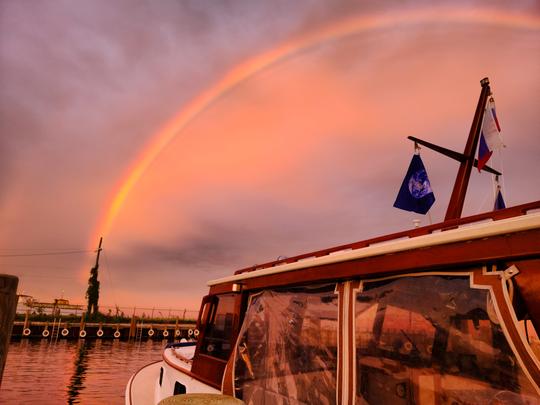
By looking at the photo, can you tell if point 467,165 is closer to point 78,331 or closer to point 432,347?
point 432,347

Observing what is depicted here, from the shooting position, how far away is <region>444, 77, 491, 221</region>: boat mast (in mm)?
8930

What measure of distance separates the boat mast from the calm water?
65.7 feet

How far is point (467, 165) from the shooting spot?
981cm

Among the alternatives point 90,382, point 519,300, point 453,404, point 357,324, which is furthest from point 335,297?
point 90,382

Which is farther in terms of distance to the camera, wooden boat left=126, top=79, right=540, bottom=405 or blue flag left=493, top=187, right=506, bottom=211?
blue flag left=493, top=187, right=506, bottom=211

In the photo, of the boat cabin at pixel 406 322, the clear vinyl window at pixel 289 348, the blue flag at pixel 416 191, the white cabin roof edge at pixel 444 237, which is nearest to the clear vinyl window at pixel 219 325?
the boat cabin at pixel 406 322

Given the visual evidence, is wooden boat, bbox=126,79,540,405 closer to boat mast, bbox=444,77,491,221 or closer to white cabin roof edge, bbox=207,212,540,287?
white cabin roof edge, bbox=207,212,540,287

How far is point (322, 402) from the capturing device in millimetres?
4816

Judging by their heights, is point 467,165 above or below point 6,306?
above

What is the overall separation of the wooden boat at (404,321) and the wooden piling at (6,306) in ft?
11.7

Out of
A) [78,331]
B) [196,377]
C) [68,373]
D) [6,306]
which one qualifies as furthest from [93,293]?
[6,306]

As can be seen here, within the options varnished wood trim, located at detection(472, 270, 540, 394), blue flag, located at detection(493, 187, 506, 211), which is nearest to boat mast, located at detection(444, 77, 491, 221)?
blue flag, located at detection(493, 187, 506, 211)

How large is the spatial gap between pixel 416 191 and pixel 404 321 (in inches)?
279

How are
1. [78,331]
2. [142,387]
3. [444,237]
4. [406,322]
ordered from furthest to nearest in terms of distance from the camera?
[78,331] < [142,387] < [406,322] < [444,237]
